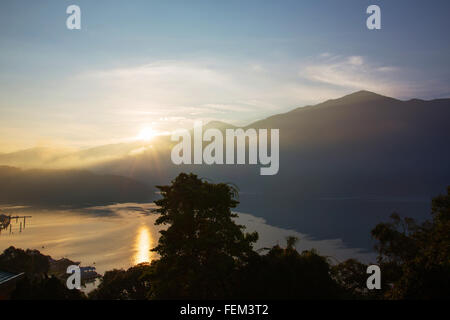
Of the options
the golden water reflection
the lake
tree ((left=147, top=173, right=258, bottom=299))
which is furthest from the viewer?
the lake

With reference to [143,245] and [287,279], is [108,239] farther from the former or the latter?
[287,279]

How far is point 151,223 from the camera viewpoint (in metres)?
134

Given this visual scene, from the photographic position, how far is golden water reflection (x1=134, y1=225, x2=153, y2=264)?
82688 mm

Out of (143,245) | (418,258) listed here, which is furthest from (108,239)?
(418,258)

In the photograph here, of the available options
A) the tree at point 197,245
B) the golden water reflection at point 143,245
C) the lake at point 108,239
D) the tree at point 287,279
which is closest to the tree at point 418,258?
the tree at point 287,279

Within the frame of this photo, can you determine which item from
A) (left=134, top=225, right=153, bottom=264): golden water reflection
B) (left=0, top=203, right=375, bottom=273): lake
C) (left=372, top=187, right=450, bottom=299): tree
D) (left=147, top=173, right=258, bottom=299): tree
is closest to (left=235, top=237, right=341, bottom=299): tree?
(left=147, top=173, right=258, bottom=299): tree

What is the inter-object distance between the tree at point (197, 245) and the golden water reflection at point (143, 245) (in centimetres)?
6404

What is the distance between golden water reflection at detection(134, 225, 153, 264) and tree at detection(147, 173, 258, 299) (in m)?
64.0

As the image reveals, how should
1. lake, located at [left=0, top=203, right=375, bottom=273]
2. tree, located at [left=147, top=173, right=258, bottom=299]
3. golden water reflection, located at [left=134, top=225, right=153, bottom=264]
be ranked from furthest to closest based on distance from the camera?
lake, located at [left=0, top=203, right=375, bottom=273] < golden water reflection, located at [left=134, top=225, right=153, bottom=264] < tree, located at [left=147, top=173, right=258, bottom=299]

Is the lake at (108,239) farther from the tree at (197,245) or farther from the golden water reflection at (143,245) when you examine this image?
the tree at (197,245)

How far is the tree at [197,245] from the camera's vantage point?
1623 cm

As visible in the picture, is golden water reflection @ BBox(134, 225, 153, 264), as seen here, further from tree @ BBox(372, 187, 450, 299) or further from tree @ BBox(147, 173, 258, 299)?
tree @ BBox(147, 173, 258, 299)
